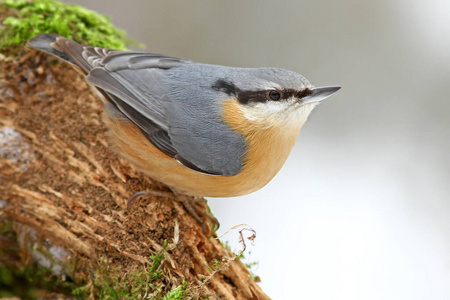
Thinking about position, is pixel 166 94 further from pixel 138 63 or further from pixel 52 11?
pixel 52 11

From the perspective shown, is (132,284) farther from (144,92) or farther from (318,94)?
(318,94)

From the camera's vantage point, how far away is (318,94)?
237cm

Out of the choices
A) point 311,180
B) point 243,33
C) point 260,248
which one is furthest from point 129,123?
point 243,33

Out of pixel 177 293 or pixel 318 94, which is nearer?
pixel 177 293

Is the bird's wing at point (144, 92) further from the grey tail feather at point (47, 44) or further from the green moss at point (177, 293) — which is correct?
the green moss at point (177, 293)

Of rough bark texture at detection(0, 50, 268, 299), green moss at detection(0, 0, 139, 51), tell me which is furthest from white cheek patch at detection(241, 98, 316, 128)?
green moss at detection(0, 0, 139, 51)

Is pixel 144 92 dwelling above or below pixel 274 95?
above

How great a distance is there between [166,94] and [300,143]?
280 centimetres

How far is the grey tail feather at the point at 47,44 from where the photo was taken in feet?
8.80

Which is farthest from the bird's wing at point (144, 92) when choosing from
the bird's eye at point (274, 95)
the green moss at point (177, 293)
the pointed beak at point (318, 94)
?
the green moss at point (177, 293)

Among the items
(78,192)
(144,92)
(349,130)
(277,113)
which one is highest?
(349,130)

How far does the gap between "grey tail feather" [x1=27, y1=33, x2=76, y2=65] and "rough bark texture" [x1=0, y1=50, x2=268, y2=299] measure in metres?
0.16

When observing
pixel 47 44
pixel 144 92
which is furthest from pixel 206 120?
pixel 47 44

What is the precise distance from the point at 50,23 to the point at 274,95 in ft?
5.01
